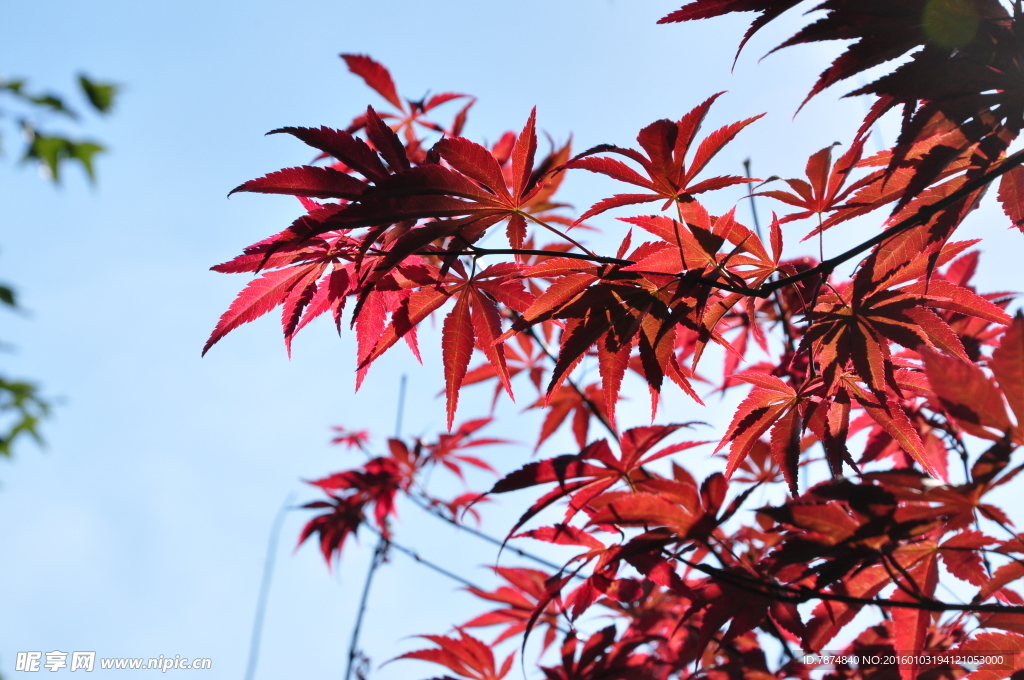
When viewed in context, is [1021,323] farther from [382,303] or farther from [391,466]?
[391,466]

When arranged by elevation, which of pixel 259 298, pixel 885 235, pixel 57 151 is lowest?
pixel 885 235

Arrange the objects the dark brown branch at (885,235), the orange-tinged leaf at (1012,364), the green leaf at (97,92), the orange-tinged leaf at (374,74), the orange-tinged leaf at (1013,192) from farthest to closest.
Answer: the green leaf at (97,92) → the orange-tinged leaf at (374,74) → the orange-tinged leaf at (1013,192) → the dark brown branch at (885,235) → the orange-tinged leaf at (1012,364)

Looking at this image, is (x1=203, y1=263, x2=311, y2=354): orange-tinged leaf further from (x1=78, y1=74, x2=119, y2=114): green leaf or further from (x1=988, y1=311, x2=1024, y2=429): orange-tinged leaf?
(x1=78, y1=74, x2=119, y2=114): green leaf

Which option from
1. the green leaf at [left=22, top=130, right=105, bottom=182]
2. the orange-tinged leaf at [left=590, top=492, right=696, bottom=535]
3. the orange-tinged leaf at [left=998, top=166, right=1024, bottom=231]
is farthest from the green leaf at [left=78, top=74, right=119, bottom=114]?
the orange-tinged leaf at [left=998, top=166, right=1024, bottom=231]

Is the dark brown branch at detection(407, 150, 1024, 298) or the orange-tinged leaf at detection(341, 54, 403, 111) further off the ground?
the orange-tinged leaf at detection(341, 54, 403, 111)

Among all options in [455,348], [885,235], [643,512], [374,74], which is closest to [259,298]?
[455,348]

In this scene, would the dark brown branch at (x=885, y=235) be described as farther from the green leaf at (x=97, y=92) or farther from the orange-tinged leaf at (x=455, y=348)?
the green leaf at (x=97, y=92)

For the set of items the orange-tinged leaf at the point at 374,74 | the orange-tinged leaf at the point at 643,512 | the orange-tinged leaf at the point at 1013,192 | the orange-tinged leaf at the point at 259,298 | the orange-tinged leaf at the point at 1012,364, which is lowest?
the orange-tinged leaf at the point at 643,512

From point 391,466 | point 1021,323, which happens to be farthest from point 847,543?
point 391,466

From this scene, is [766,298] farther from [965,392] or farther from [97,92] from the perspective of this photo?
[97,92]

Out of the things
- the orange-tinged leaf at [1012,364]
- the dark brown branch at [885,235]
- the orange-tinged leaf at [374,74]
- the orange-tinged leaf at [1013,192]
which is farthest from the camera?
the orange-tinged leaf at [374,74]

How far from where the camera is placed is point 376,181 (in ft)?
2.49

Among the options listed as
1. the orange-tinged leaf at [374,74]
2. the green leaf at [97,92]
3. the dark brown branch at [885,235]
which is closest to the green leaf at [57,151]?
the green leaf at [97,92]

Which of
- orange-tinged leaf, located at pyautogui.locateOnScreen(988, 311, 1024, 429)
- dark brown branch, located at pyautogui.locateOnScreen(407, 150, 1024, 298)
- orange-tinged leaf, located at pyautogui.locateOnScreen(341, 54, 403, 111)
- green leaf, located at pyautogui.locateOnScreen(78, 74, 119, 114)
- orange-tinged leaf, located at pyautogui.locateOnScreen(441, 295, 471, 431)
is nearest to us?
orange-tinged leaf, located at pyautogui.locateOnScreen(988, 311, 1024, 429)
